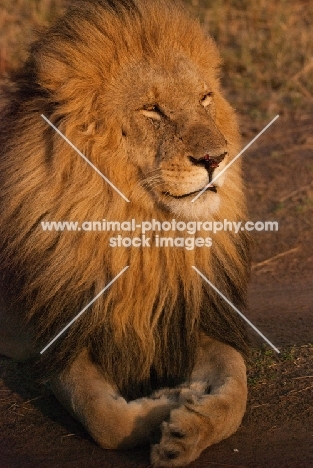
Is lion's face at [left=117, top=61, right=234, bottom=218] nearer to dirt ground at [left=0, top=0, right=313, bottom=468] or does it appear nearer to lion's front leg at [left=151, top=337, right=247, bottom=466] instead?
lion's front leg at [left=151, top=337, right=247, bottom=466]

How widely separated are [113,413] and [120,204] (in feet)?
2.87

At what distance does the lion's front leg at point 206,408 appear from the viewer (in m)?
3.47

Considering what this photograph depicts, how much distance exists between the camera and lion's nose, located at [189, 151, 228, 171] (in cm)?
388

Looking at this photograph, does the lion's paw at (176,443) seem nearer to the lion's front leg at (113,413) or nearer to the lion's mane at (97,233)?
the lion's front leg at (113,413)

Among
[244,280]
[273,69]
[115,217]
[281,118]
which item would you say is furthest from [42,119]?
[273,69]

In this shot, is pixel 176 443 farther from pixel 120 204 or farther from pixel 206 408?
pixel 120 204

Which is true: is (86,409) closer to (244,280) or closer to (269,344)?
(244,280)

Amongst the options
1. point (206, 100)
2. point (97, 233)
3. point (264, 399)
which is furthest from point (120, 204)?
point (264, 399)

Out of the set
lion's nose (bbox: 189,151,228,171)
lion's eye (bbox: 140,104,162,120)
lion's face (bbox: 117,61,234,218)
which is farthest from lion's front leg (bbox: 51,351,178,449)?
lion's eye (bbox: 140,104,162,120)

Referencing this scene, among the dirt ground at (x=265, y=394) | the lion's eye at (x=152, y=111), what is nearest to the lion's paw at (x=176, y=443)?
the dirt ground at (x=265, y=394)

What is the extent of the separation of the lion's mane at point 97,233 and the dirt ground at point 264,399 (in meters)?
0.27

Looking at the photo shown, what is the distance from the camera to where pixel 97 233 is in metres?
4.03

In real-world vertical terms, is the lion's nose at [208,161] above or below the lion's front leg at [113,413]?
above

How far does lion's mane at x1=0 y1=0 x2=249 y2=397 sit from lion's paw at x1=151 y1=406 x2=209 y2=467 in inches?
24.5
